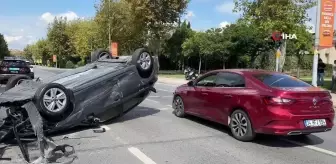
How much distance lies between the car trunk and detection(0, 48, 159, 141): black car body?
3.59 metres

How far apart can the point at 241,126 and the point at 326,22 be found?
10.9 m

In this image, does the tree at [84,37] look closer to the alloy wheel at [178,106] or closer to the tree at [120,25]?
the tree at [120,25]

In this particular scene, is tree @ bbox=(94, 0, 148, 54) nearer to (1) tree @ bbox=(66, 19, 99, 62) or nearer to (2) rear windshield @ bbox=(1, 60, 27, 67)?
(1) tree @ bbox=(66, 19, 99, 62)

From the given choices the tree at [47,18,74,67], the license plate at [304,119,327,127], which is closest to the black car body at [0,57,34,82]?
the license plate at [304,119,327,127]

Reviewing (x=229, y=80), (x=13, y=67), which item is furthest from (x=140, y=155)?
(x=13, y=67)

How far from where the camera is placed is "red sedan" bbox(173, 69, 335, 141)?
6.93 meters

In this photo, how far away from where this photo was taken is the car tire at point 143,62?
941 centimetres

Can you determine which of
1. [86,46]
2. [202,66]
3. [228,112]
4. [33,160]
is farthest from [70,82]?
[86,46]

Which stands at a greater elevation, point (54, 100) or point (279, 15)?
point (279, 15)

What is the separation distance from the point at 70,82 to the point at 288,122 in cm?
446

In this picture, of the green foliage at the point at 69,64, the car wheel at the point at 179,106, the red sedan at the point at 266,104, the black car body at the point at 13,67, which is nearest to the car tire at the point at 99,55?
the car wheel at the point at 179,106

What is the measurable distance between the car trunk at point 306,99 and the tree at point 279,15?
55.3ft

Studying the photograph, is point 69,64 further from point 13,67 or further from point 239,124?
point 239,124

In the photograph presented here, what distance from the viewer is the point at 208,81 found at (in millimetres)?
9008
